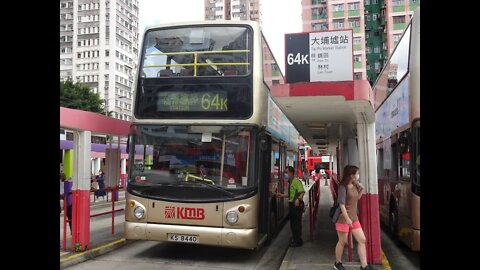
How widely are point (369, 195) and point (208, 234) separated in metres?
2.70

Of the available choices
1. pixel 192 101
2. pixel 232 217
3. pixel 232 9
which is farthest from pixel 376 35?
pixel 232 9

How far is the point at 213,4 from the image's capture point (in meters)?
147

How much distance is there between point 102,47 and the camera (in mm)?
97500

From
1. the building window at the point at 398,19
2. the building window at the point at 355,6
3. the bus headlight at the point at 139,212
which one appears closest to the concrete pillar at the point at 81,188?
the bus headlight at the point at 139,212

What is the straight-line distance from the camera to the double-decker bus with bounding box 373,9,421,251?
269 inches

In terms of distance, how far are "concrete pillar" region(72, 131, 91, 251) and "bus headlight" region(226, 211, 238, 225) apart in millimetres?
2642

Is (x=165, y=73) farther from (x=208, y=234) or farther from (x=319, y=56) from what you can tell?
(x=208, y=234)

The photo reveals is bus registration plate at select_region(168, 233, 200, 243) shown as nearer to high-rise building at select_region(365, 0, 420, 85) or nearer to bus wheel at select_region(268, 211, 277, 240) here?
bus wheel at select_region(268, 211, 277, 240)

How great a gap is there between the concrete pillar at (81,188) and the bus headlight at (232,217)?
2.64 m

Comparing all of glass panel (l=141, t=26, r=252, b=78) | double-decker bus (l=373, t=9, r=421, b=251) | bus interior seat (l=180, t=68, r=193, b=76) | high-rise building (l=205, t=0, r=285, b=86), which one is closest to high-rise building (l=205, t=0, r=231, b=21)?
high-rise building (l=205, t=0, r=285, b=86)

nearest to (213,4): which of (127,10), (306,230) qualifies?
(127,10)
